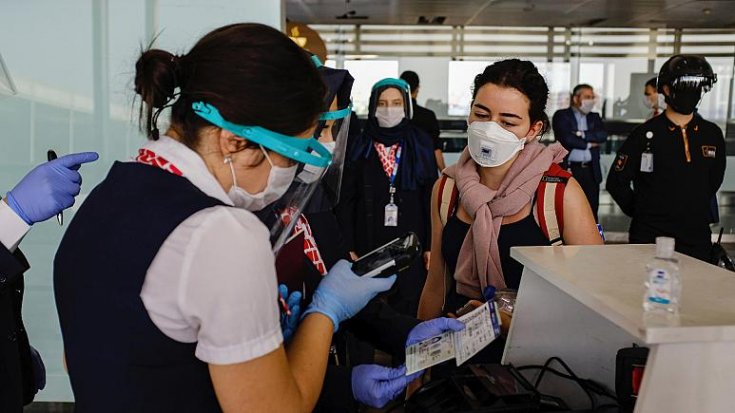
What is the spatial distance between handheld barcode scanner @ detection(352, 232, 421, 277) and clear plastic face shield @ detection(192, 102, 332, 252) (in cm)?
19

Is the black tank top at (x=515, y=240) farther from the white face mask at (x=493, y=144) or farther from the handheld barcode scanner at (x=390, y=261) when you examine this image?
the handheld barcode scanner at (x=390, y=261)

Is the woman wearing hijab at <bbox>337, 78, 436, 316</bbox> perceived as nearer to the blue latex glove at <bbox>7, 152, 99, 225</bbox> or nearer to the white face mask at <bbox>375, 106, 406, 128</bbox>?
the white face mask at <bbox>375, 106, 406, 128</bbox>

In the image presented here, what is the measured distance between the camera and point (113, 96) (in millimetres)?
3275

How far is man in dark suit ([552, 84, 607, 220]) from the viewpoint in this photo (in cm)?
654

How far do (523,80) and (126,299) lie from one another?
138 centimetres

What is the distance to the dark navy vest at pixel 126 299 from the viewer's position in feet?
3.32

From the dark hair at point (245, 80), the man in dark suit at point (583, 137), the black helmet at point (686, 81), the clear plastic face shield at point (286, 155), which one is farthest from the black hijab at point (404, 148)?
the man in dark suit at point (583, 137)

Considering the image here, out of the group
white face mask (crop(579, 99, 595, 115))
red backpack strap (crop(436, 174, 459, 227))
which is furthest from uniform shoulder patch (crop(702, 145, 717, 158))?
white face mask (crop(579, 99, 595, 115))

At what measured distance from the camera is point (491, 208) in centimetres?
196

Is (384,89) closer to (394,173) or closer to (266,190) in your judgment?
(394,173)

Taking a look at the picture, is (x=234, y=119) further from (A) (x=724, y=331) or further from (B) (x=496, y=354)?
(B) (x=496, y=354)

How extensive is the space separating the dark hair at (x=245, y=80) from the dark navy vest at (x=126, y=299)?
0.45 ft

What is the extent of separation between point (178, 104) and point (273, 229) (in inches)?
15.4

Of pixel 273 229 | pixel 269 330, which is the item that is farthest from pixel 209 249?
pixel 273 229
